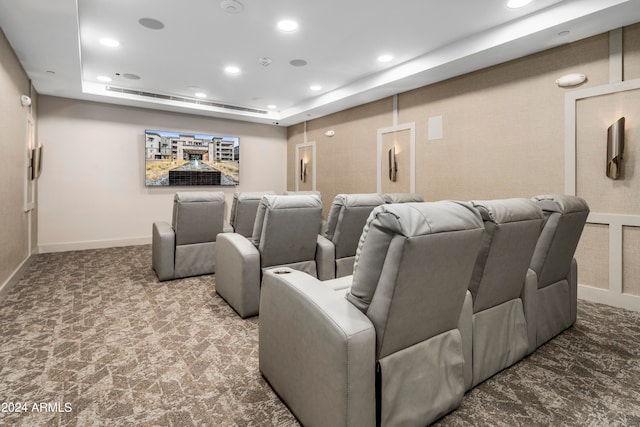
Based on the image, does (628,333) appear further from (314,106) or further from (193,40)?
(314,106)

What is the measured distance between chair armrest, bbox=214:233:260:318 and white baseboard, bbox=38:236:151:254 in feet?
14.2

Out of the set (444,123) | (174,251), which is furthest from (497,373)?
(444,123)

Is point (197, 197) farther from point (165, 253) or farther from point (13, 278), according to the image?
point (13, 278)

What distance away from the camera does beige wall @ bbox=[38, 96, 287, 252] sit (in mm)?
5723

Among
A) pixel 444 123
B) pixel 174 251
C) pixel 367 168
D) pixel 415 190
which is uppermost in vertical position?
pixel 444 123

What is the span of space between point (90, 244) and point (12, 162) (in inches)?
98.1

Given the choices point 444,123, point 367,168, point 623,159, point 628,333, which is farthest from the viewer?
point 367,168

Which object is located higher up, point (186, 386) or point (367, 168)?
point (367, 168)

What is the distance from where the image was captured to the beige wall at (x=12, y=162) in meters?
3.46

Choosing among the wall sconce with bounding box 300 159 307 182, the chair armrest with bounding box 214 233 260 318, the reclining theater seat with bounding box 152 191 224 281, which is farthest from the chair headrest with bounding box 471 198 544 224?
the wall sconce with bounding box 300 159 307 182

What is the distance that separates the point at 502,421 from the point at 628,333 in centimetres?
187

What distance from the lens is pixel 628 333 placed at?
103 inches

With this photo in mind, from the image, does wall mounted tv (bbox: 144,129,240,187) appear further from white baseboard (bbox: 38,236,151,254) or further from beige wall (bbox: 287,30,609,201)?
beige wall (bbox: 287,30,609,201)

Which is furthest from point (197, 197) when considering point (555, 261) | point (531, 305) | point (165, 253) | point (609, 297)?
point (609, 297)
